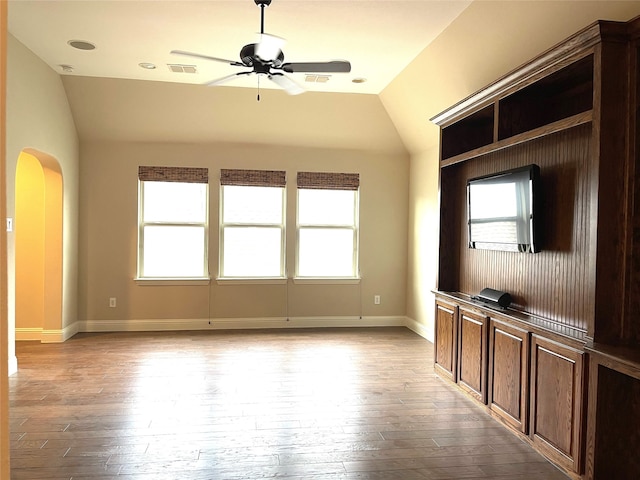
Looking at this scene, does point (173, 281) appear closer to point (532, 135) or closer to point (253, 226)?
point (253, 226)

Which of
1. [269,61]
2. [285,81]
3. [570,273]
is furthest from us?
[285,81]

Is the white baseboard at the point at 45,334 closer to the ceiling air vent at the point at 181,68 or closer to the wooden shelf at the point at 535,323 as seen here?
the ceiling air vent at the point at 181,68

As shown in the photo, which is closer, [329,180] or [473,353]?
[473,353]

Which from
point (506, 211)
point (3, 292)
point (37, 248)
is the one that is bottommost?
point (37, 248)

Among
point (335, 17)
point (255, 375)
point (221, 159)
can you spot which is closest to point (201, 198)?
point (221, 159)

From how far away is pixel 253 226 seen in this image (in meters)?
6.79

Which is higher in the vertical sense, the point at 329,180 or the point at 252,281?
the point at 329,180

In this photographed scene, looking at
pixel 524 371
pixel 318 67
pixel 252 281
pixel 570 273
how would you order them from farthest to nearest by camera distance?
pixel 252 281
pixel 318 67
pixel 524 371
pixel 570 273

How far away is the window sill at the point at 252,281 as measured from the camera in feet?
21.9

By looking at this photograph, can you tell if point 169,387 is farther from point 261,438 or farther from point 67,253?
point 67,253

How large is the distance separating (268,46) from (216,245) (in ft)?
13.0

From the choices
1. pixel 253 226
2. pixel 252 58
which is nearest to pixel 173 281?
pixel 253 226

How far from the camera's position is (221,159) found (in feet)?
21.8

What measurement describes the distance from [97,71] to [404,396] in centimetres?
483
